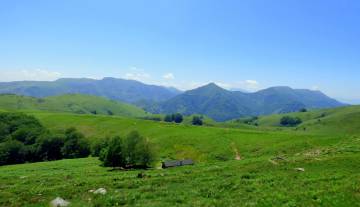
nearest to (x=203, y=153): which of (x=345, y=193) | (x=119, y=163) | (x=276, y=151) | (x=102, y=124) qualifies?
(x=276, y=151)

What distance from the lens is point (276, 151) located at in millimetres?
72938

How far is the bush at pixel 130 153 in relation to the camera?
61219 mm

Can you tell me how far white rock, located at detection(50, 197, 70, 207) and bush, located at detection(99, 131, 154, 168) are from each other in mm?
36540

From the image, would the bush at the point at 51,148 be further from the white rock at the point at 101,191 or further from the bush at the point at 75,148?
the white rock at the point at 101,191

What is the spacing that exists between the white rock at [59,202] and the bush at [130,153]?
120 feet

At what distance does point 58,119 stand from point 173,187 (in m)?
162

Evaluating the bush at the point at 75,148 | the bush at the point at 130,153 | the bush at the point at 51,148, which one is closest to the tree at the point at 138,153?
the bush at the point at 130,153

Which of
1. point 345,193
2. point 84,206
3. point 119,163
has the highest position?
point 345,193

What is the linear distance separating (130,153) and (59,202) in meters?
38.8

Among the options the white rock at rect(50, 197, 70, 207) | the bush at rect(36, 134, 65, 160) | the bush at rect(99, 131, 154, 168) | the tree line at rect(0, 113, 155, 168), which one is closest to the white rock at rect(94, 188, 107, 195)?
the white rock at rect(50, 197, 70, 207)

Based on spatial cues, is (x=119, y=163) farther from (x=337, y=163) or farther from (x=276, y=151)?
(x=337, y=163)

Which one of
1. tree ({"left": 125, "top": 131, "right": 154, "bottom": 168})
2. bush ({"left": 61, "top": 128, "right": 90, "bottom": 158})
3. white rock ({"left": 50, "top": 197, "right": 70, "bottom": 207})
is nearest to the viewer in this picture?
white rock ({"left": 50, "top": 197, "right": 70, "bottom": 207})

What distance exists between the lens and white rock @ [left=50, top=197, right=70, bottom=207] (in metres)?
23.1

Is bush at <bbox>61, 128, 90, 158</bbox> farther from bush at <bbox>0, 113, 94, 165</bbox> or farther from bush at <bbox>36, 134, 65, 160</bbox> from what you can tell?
bush at <bbox>36, 134, 65, 160</bbox>
